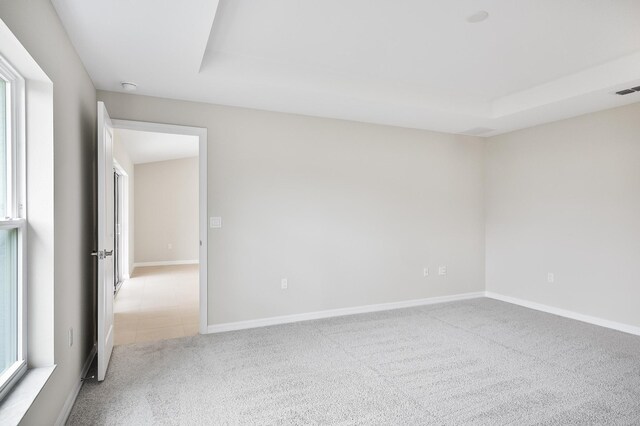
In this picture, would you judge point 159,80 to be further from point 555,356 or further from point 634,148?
point 634,148

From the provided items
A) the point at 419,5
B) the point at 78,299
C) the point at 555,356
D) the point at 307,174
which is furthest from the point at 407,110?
the point at 78,299

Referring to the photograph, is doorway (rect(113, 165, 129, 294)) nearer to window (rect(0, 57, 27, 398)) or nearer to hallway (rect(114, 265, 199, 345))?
hallway (rect(114, 265, 199, 345))

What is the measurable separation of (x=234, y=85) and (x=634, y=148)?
405 centimetres

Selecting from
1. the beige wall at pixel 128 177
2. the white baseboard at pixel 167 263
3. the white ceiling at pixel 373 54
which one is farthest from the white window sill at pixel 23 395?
the white baseboard at pixel 167 263

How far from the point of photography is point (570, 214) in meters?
4.47

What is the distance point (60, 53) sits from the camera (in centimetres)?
222

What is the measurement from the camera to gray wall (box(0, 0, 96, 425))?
1.81 m

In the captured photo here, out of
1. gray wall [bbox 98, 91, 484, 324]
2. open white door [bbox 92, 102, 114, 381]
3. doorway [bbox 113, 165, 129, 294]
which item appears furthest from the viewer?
doorway [bbox 113, 165, 129, 294]

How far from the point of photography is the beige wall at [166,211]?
29.0 ft

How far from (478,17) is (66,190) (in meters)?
2.87

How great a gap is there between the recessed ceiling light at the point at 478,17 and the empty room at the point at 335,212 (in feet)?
0.04

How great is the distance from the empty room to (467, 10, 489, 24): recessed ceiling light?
0.04 ft

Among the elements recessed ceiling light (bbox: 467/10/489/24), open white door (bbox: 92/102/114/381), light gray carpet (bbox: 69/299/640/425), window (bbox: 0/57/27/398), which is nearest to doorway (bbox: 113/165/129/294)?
light gray carpet (bbox: 69/299/640/425)

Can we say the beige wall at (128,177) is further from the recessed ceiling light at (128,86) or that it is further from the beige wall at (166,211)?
the recessed ceiling light at (128,86)
